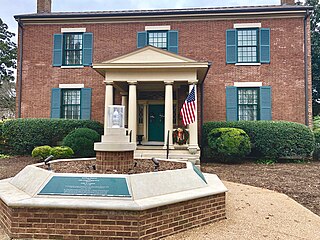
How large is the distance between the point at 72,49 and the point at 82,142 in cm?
699

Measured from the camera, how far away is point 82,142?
36.2 ft

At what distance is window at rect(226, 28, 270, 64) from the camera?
1420 cm

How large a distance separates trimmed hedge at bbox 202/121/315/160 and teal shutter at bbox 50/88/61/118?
403 inches

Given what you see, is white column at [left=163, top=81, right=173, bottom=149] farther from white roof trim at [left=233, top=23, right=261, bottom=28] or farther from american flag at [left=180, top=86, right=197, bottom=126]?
white roof trim at [left=233, top=23, right=261, bottom=28]

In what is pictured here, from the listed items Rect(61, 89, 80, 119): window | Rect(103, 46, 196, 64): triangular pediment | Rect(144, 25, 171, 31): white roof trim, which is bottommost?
Rect(61, 89, 80, 119): window

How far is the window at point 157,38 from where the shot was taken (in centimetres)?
1495

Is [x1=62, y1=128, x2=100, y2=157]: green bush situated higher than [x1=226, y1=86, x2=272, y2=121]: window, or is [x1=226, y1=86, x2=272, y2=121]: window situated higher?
[x1=226, y1=86, x2=272, y2=121]: window

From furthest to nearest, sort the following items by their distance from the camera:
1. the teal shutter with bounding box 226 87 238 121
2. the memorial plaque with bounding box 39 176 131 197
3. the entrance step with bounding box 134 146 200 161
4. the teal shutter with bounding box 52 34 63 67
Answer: the teal shutter with bounding box 52 34 63 67 → the teal shutter with bounding box 226 87 238 121 → the entrance step with bounding box 134 146 200 161 → the memorial plaque with bounding box 39 176 131 197

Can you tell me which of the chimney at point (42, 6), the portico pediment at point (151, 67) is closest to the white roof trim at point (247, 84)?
the portico pediment at point (151, 67)

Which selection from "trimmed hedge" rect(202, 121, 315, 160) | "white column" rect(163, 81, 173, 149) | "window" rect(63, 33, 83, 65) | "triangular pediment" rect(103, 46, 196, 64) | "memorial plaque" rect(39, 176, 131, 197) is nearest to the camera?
"memorial plaque" rect(39, 176, 131, 197)

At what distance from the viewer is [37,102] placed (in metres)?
15.2

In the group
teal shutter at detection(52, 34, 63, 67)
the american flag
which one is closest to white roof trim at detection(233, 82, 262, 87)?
the american flag

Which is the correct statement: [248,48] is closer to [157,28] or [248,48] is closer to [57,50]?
[157,28]

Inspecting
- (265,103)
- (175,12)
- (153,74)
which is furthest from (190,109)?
(175,12)
